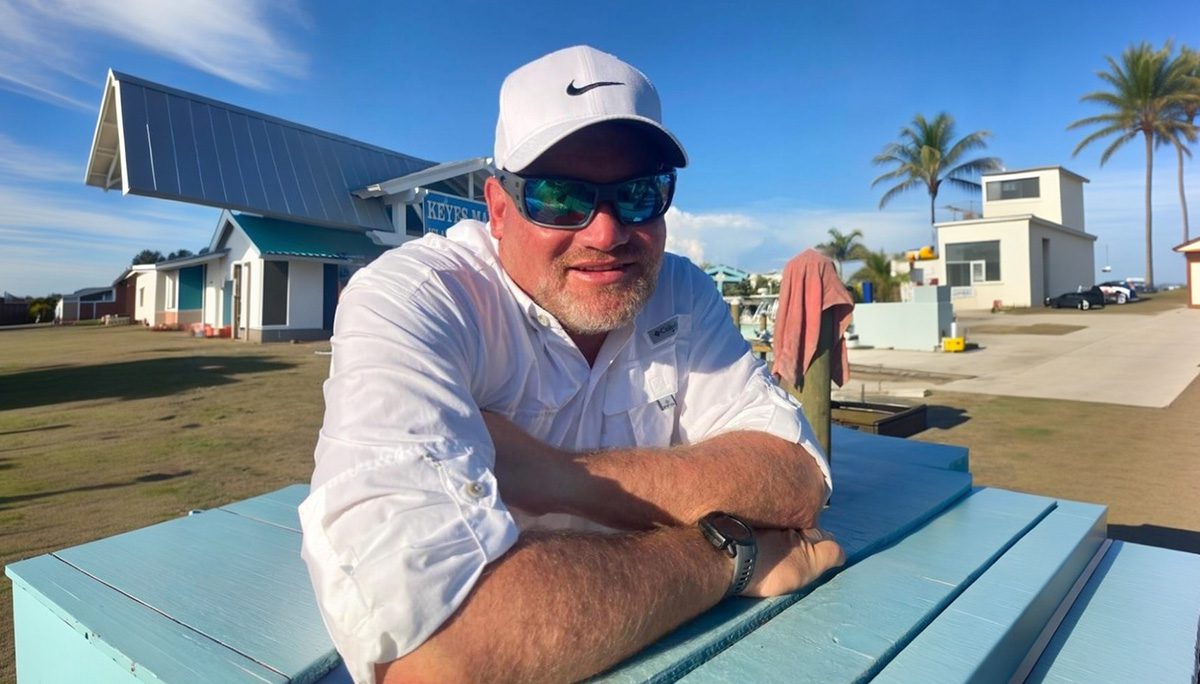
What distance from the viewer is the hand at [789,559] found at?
3.89ft

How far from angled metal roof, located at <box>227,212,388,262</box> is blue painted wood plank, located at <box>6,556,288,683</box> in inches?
594

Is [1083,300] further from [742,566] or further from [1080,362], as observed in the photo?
[742,566]

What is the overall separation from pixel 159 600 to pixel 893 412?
631cm

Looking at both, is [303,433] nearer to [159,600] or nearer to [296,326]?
[159,600]

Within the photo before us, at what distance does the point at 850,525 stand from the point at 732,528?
64 cm

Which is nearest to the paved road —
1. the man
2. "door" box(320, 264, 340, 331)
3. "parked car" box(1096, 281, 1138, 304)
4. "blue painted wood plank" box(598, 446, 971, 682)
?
"blue painted wood plank" box(598, 446, 971, 682)

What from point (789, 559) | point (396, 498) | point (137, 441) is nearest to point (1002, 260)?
point (137, 441)

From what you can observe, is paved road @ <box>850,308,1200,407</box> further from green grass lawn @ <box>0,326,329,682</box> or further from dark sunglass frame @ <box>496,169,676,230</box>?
dark sunglass frame @ <box>496,169,676,230</box>


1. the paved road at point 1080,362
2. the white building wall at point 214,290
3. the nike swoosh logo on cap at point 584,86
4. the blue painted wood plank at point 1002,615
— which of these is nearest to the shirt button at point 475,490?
the blue painted wood plank at point 1002,615

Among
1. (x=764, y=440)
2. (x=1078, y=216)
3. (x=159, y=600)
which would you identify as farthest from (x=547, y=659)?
(x=1078, y=216)

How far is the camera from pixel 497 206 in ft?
4.77

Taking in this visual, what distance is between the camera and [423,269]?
3.95 ft

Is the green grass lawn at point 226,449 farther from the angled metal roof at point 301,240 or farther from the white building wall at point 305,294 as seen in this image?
the white building wall at point 305,294

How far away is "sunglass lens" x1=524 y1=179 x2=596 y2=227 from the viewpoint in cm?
131
